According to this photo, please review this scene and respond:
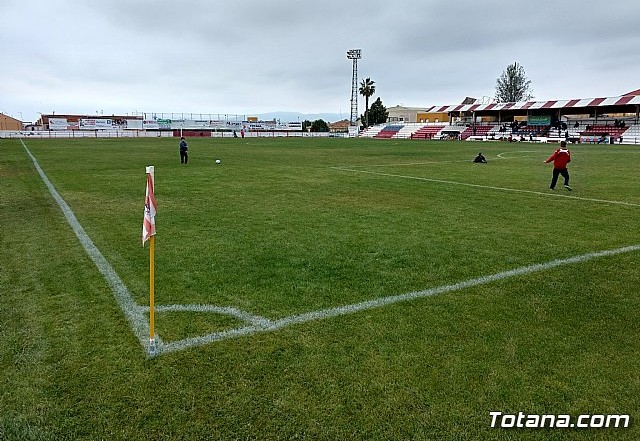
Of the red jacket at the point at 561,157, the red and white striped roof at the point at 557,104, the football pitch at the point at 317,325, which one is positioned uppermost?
the red and white striped roof at the point at 557,104

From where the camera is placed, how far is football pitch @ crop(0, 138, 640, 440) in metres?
3.40

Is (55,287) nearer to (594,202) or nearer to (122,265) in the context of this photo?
(122,265)

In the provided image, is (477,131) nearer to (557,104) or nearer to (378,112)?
(557,104)

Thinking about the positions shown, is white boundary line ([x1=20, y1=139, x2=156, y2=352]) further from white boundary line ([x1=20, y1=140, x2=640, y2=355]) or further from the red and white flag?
the red and white flag

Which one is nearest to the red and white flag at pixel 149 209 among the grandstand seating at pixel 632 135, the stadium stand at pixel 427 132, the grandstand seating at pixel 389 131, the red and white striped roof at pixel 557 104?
the grandstand seating at pixel 632 135

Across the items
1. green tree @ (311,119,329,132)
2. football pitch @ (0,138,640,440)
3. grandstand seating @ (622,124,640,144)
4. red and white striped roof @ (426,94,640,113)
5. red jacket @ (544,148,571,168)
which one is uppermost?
red and white striped roof @ (426,94,640,113)

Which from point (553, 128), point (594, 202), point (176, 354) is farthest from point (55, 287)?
point (553, 128)

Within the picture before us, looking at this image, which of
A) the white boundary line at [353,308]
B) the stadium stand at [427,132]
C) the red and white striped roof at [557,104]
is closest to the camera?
the white boundary line at [353,308]

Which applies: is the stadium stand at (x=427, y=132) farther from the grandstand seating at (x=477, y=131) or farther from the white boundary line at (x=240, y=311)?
the white boundary line at (x=240, y=311)

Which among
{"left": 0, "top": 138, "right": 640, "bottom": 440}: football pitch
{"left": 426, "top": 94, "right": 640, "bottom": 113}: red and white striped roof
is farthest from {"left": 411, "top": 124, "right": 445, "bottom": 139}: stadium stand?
{"left": 0, "top": 138, "right": 640, "bottom": 440}: football pitch

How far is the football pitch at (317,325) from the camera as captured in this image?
3396 mm

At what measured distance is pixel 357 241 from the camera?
814cm

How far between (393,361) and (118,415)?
2115 mm

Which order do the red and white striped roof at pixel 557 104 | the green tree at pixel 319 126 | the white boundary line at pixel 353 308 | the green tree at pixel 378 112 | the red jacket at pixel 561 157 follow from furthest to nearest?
the green tree at pixel 319 126, the green tree at pixel 378 112, the red and white striped roof at pixel 557 104, the red jacket at pixel 561 157, the white boundary line at pixel 353 308
